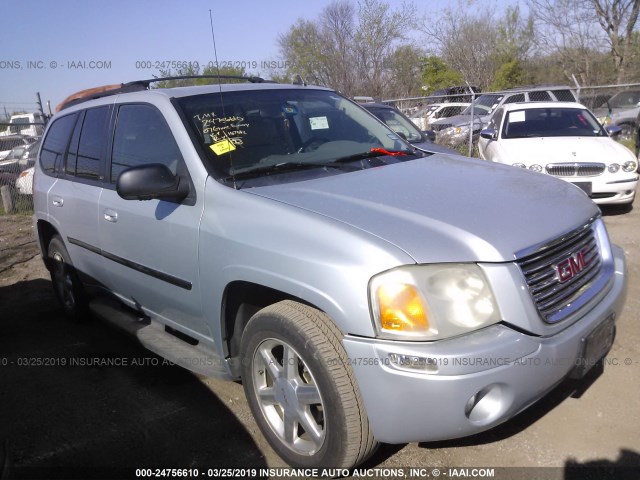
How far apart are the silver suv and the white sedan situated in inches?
152

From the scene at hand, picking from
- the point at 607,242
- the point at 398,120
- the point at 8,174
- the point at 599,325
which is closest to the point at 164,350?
the point at 599,325

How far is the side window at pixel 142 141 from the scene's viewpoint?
10.5 feet

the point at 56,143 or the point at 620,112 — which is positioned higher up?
the point at 56,143

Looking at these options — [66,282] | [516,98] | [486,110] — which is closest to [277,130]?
[66,282]

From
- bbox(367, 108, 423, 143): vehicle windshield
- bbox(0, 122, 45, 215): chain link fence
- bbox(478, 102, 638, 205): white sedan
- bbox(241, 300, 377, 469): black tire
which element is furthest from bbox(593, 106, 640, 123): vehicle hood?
bbox(241, 300, 377, 469): black tire

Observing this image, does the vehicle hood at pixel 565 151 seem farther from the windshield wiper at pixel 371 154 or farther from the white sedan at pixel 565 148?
the windshield wiper at pixel 371 154

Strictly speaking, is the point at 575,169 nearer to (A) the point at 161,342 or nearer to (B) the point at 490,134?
(B) the point at 490,134

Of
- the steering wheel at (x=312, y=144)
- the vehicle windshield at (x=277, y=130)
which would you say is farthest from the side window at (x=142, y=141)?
the steering wheel at (x=312, y=144)

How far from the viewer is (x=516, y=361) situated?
2.15 m

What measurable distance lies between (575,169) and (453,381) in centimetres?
599

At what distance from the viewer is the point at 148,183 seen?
280 centimetres

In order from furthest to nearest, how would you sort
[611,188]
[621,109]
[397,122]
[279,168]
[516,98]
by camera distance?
[621,109], [516,98], [397,122], [611,188], [279,168]

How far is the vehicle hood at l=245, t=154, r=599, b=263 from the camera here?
2.22 meters

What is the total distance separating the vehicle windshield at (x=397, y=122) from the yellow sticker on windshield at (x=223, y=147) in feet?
17.4
